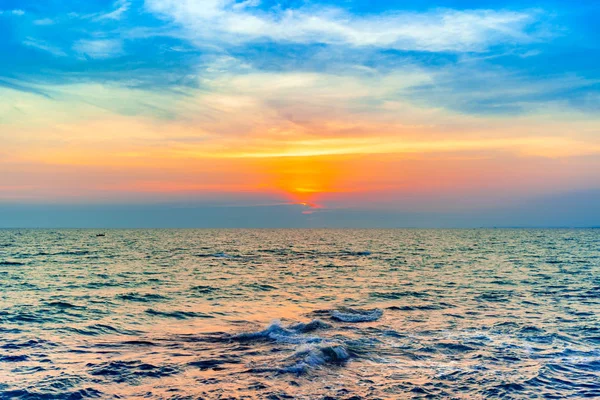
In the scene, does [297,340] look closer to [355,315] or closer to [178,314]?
[355,315]

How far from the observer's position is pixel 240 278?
46469 mm

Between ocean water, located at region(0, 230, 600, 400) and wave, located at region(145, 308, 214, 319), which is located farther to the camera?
wave, located at region(145, 308, 214, 319)

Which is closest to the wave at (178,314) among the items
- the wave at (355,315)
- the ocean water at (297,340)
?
the ocean water at (297,340)

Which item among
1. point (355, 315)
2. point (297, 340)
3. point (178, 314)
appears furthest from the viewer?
point (178, 314)

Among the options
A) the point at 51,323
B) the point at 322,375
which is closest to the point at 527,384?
the point at 322,375

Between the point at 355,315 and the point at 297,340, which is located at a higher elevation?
the point at 297,340

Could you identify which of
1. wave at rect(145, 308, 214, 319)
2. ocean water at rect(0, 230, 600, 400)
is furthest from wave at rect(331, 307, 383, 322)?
wave at rect(145, 308, 214, 319)

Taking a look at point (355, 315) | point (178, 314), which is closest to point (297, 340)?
point (355, 315)

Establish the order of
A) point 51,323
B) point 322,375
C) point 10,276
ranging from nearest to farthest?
1. point 322,375
2. point 51,323
3. point 10,276

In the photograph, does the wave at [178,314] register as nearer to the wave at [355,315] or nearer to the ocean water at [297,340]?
the ocean water at [297,340]

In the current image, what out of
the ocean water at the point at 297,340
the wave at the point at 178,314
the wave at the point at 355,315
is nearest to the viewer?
the ocean water at the point at 297,340

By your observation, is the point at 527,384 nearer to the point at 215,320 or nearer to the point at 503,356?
the point at 503,356

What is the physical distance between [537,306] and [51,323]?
99.5ft

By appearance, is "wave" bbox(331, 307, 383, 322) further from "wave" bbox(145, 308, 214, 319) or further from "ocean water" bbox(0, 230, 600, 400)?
"wave" bbox(145, 308, 214, 319)
